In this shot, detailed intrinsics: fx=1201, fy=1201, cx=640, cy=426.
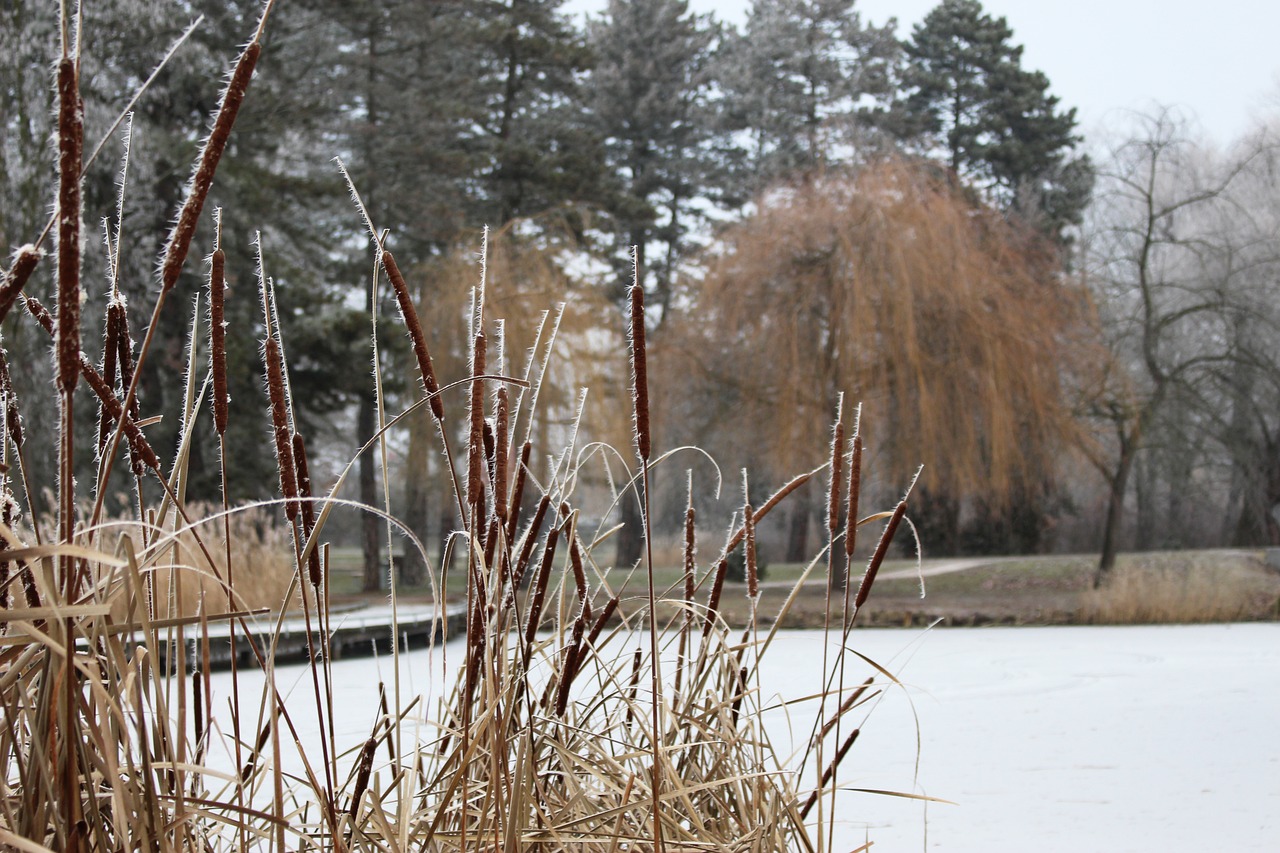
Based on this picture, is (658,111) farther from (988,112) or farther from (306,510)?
(306,510)

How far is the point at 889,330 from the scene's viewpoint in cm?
806

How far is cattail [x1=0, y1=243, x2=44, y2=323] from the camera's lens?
0.49 meters

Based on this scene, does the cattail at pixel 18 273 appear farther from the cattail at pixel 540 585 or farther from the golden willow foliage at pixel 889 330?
the golden willow foliage at pixel 889 330

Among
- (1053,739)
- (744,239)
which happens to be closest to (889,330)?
(744,239)

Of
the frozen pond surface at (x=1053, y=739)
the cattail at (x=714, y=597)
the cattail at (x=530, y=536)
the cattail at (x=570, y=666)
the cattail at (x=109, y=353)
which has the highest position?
the cattail at (x=109, y=353)

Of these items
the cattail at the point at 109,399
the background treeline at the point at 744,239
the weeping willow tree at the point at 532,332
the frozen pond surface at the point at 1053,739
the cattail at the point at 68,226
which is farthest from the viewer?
the weeping willow tree at the point at 532,332

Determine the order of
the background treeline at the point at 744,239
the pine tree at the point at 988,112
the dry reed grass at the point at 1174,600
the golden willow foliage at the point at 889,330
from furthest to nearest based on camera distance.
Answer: the pine tree at the point at 988,112, the background treeline at the point at 744,239, the golden willow foliage at the point at 889,330, the dry reed grass at the point at 1174,600

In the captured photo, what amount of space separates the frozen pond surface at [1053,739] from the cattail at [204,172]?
0.66m

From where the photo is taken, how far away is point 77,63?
533mm

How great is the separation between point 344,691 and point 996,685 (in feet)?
8.11

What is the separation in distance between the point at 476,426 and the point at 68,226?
335mm

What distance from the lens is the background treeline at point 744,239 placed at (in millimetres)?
8133

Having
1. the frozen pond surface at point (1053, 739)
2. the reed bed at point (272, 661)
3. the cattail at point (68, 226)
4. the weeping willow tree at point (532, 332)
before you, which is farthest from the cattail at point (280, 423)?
the weeping willow tree at point (532, 332)

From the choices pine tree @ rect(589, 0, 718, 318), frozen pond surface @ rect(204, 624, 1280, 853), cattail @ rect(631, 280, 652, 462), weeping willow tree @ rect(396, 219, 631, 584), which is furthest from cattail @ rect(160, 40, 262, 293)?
pine tree @ rect(589, 0, 718, 318)
